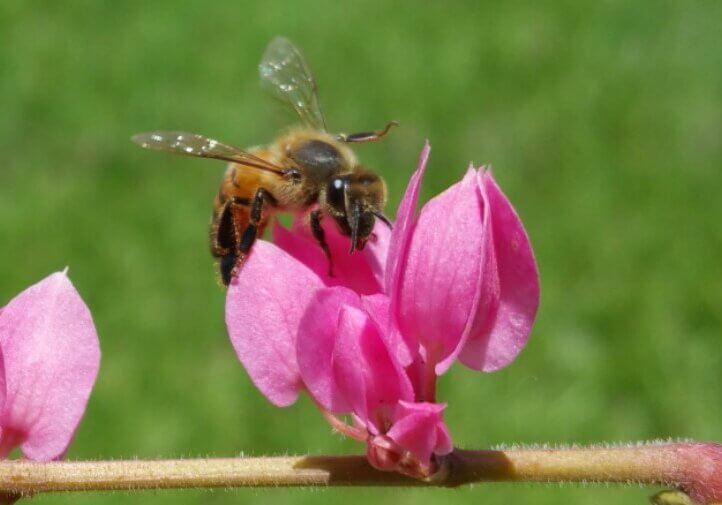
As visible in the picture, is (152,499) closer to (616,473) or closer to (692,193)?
(692,193)

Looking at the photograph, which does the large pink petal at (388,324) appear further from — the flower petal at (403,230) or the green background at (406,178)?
the green background at (406,178)

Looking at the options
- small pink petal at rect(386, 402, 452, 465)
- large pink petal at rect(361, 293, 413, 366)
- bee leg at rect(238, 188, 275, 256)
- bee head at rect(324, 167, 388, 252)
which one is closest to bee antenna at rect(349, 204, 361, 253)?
bee head at rect(324, 167, 388, 252)

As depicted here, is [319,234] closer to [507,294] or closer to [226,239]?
[226,239]

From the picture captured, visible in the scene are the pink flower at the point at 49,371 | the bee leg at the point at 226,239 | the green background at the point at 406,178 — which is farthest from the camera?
the green background at the point at 406,178

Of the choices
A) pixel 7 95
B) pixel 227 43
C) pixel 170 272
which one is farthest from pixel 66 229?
pixel 227 43

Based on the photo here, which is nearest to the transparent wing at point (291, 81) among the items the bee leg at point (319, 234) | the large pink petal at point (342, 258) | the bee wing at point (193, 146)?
the bee wing at point (193, 146)

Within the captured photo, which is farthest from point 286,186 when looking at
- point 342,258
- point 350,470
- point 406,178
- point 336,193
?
point 406,178
